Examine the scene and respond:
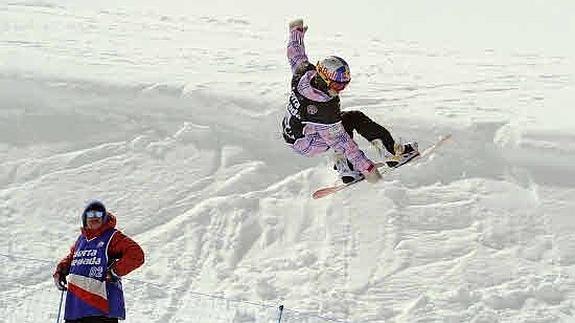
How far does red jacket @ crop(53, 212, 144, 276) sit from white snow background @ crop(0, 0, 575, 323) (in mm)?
2582

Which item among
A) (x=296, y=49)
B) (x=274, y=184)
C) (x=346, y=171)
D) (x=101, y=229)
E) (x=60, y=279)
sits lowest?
(x=60, y=279)

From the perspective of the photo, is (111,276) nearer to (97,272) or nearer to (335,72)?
(97,272)

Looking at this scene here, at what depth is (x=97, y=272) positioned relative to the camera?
6.27m

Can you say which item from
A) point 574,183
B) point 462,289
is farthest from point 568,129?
point 462,289

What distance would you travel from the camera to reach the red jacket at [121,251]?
6.07 m

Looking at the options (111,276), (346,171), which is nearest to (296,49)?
(346,171)

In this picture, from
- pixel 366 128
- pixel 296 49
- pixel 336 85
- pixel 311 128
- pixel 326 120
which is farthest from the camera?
pixel 366 128

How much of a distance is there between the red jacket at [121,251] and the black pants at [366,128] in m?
3.17

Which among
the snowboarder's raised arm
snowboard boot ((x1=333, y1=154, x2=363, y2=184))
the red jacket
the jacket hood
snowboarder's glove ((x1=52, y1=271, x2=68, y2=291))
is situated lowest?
snowboarder's glove ((x1=52, y1=271, x2=68, y2=291))

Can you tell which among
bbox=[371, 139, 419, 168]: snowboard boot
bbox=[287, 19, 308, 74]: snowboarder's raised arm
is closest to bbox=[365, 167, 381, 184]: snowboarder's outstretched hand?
bbox=[371, 139, 419, 168]: snowboard boot

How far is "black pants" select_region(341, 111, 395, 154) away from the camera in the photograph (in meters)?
8.62

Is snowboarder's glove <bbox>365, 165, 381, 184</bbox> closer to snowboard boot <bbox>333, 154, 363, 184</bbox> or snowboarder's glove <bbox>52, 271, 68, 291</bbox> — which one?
snowboard boot <bbox>333, 154, 363, 184</bbox>

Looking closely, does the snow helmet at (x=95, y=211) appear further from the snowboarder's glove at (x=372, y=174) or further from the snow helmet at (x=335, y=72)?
the snowboarder's glove at (x=372, y=174)

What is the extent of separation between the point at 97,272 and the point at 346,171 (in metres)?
3.54
